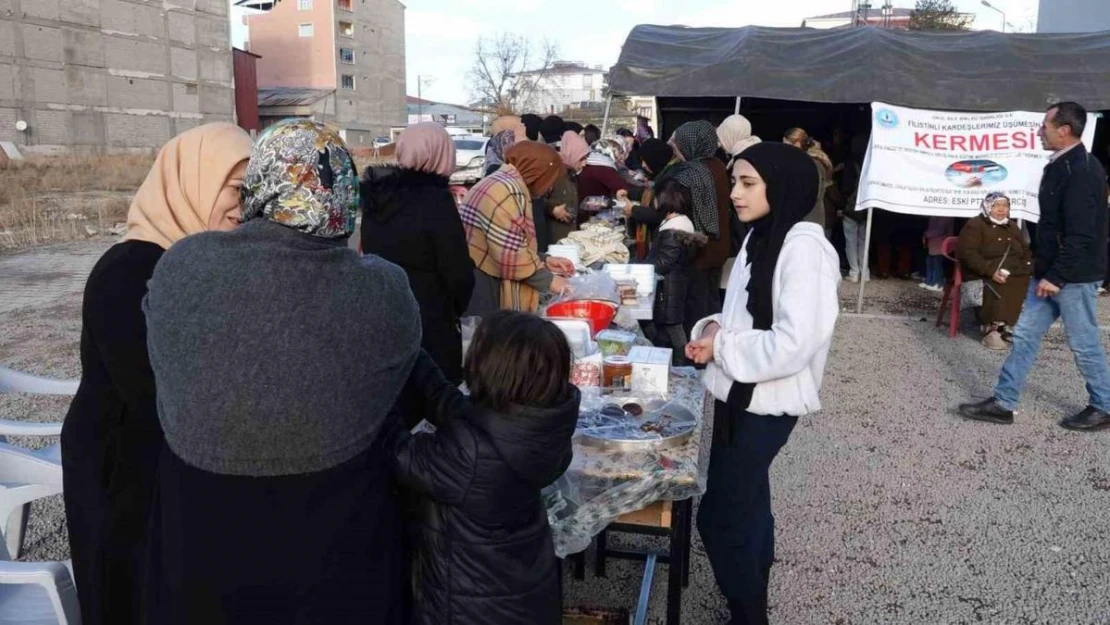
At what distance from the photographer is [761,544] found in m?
2.75

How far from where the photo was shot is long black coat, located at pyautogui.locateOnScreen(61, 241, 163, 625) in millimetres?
1808

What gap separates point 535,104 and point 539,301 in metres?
71.9

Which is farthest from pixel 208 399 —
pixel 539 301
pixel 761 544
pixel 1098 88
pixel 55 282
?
pixel 55 282

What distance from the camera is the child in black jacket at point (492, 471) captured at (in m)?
1.76

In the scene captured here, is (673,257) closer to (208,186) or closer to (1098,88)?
(208,186)

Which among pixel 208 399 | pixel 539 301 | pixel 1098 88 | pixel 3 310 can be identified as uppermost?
pixel 1098 88

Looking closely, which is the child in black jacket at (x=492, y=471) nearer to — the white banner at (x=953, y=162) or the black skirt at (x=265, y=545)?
the black skirt at (x=265, y=545)

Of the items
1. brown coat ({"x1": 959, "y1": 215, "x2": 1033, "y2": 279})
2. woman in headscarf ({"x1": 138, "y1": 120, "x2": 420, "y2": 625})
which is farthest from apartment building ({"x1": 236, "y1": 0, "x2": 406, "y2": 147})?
woman in headscarf ({"x1": 138, "y1": 120, "x2": 420, "y2": 625})

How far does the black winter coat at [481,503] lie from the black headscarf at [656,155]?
20.2 ft

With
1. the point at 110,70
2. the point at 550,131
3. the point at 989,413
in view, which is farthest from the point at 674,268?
the point at 110,70

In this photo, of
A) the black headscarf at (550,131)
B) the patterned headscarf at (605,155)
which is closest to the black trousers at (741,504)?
the patterned headscarf at (605,155)

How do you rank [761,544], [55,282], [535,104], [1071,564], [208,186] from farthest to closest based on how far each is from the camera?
[535,104] < [55,282] < [1071,564] < [761,544] < [208,186]

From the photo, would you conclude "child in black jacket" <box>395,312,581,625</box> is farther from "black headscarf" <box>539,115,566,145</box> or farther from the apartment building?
the apartment building

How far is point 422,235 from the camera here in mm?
3506
